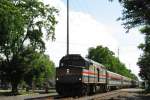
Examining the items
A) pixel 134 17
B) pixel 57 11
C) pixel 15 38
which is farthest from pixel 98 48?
pixel 134 17

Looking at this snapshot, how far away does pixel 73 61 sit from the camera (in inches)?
1597

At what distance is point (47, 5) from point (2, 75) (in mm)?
12628

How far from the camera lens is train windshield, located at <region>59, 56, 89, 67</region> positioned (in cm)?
4031

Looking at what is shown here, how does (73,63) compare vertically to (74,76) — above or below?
above

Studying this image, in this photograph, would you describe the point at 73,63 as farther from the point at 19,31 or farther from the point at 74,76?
the point at 19,31

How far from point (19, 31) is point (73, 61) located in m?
15.4

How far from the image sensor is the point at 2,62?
188 ft

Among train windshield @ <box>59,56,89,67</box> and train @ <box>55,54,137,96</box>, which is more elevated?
train windshield @ <box>59,56,89,67</box>

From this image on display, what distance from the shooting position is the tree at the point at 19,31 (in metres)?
50.7

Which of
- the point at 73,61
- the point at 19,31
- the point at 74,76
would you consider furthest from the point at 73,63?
the point at 19,31

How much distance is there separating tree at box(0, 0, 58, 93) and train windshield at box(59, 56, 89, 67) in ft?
38.7

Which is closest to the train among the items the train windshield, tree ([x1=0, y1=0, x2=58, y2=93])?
the train windshield

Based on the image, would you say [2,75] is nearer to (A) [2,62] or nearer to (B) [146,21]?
(A) [2,62]

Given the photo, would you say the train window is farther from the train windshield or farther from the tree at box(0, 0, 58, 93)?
the tree at box(0, 0, 58, 93)
